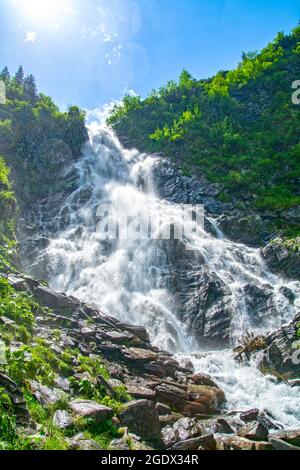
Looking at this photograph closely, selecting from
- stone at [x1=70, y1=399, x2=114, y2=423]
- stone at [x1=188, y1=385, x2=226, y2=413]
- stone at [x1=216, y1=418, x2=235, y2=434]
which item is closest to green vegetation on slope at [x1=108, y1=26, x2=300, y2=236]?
stone at [x1=188, y1=385, x2=226, y2=413]

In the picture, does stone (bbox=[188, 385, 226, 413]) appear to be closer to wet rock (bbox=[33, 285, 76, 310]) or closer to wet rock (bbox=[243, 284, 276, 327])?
wet rock (bbox=[33, 285, 76, 310])

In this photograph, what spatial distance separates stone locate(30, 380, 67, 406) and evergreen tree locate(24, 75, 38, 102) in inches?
2051

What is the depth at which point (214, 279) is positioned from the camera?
972 inches

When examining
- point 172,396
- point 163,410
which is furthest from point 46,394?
point 172,396

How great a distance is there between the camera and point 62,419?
7.13 m

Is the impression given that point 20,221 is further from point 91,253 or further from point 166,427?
point 166,427

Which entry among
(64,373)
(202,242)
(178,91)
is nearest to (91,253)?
(202,242)

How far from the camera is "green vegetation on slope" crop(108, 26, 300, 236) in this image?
38.3m

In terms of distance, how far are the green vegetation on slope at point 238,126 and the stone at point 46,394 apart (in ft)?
81.1

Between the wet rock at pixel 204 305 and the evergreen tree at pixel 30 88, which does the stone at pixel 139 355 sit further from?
the evergreen tree at pixel 30 88

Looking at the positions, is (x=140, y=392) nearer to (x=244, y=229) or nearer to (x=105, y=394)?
(x=105, y=394)

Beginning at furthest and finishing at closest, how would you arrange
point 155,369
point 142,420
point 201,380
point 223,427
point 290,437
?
point 201,380 < point 155,369 < point 223,427 < point 290,437 < point 142,420

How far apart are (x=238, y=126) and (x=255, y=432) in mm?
46728

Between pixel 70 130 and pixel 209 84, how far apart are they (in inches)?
1018
